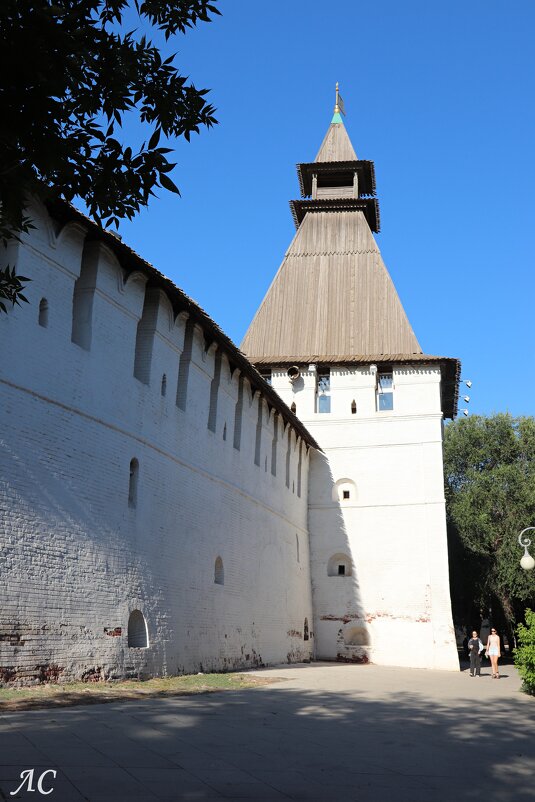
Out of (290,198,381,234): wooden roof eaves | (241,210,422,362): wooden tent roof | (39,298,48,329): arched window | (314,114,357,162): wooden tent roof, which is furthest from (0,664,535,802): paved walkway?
(314,114,357,162): wooden tent roof

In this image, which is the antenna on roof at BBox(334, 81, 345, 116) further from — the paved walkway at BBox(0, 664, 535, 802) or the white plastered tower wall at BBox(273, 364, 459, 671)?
the paved walkway at BBox(0, 664, 535, 802)

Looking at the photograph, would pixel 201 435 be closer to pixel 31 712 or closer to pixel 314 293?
pixel 31 712

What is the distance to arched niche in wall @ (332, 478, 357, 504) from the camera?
28.8 meters

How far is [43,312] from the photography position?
43.3 ft

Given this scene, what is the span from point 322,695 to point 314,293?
21.2 metres

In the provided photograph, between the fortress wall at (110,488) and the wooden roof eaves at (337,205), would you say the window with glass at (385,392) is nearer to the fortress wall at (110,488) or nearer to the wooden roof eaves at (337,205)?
the fortress wall at (110,488)

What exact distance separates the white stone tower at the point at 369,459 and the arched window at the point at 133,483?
14.3 meters

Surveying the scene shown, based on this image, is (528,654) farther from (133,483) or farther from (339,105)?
(339,105)

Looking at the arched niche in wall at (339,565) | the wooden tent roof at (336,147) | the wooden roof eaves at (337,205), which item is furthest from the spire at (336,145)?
the arched niche in wall at (339,565)

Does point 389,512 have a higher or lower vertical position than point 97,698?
higher

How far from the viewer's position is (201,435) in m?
19.1

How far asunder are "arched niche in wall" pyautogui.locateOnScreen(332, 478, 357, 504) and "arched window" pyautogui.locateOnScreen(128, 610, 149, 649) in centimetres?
1448

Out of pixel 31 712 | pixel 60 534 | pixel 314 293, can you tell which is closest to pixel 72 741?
pixel 31 712
